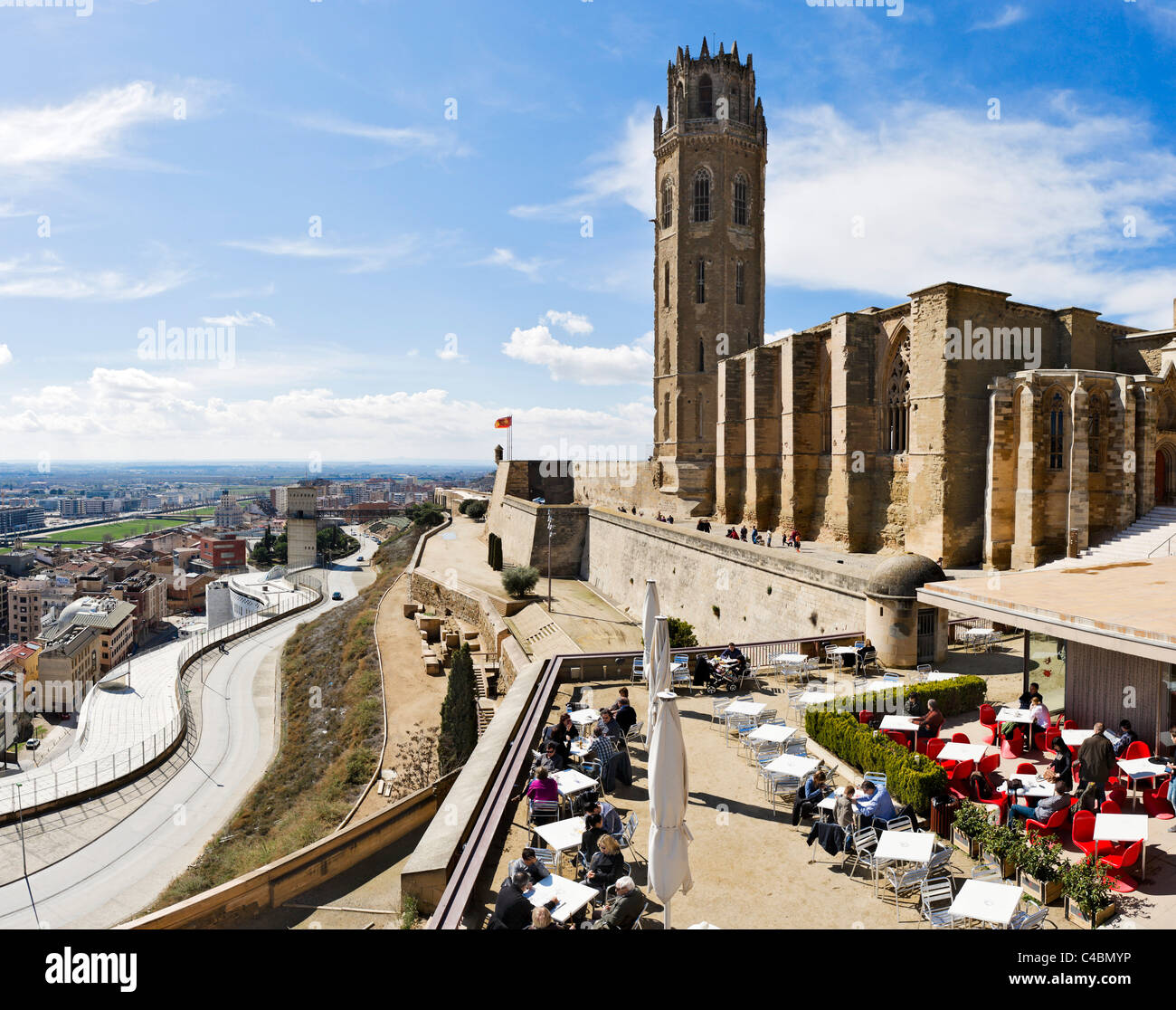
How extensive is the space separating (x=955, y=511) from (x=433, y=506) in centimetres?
8580

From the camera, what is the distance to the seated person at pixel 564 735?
10.6m

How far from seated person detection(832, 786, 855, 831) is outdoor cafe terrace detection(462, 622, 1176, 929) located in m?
0.42

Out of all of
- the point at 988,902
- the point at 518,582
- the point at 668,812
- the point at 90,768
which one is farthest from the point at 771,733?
the point at 90,768

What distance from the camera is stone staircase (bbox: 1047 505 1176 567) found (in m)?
21.1

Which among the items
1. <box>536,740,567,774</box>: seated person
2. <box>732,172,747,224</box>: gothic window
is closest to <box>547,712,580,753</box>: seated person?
<box>536,740,567,774</box>: seated person

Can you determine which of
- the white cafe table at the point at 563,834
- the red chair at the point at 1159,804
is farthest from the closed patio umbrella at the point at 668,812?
the red chair at the point at 1159,804

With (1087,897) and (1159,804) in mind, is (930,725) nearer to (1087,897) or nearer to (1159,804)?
(1159,804)

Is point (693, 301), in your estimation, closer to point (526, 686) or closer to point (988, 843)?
point (526, 686)

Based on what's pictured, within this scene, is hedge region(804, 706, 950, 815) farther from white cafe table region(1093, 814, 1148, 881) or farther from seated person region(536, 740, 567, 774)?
seated person region(536, 740, 567, 774)

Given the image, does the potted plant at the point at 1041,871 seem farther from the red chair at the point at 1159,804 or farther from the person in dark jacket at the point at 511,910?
the person in dark jacket at the point at 511,910

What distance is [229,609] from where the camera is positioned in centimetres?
10381

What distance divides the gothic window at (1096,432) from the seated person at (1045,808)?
18197mm

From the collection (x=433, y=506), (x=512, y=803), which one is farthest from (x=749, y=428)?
(x=433, y=506)

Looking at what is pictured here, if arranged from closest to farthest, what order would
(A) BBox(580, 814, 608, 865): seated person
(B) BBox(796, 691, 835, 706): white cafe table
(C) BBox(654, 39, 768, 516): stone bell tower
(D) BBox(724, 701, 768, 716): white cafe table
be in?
(A) BBox(580, 814, 608, 865): seated person, (D) BBox(724, 701, 768, 716): white cafe table, (B) BBox(796, 691, 835, 706): white cafe table, (C) BBox(654, 39, 768, 516): stone bell tower
